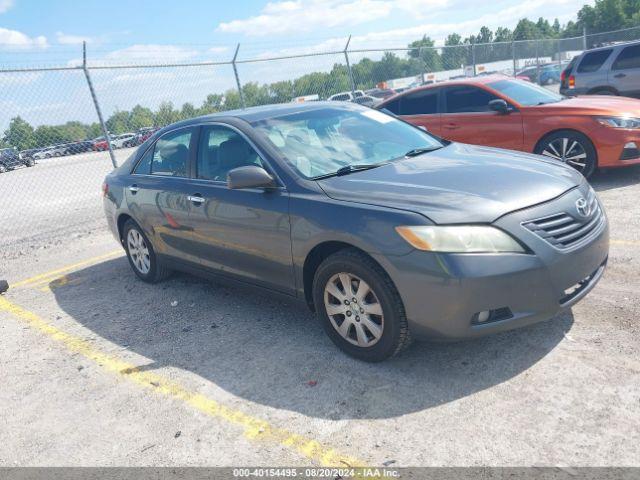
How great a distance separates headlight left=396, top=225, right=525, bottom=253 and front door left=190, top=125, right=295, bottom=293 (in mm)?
1064

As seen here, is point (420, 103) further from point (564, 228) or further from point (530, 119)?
point (564, 228)

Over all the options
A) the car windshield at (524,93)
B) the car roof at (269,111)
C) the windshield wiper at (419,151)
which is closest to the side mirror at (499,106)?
the car windshield at (524,93)

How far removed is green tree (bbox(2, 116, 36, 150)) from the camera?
883 cm

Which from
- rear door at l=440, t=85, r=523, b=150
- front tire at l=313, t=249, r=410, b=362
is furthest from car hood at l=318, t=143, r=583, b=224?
rear door at l=440, t=85, r=523, b=150

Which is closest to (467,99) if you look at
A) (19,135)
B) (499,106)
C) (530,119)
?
(499,106)

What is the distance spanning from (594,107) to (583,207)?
4.37 m

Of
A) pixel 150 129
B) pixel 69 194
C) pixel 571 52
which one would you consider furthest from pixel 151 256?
pixel 571 52

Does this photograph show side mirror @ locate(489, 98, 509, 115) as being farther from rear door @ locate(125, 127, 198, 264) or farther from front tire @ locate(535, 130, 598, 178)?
rear door @ locate(125, 127, 198, 264)

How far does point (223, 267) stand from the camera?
4363 mm

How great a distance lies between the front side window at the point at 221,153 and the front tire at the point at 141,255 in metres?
1.34

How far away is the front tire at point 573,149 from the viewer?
6.88 m

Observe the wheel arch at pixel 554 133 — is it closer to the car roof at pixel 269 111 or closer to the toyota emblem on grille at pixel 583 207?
the car roof at pixel 269 111

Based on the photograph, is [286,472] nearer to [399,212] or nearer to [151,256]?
[399,212]

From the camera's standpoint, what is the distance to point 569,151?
23.1ft
